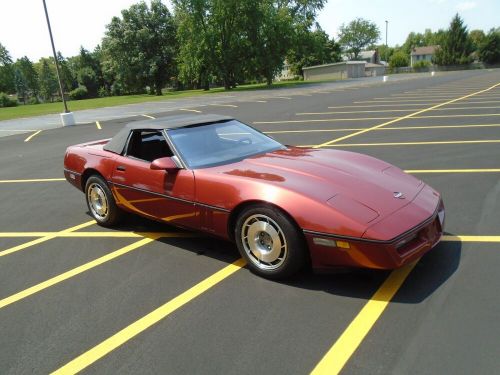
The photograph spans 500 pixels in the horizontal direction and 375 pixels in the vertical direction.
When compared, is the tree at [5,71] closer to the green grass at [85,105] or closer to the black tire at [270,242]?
the green grass at [85,105]

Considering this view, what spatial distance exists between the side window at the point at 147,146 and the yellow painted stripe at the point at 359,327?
2450mm

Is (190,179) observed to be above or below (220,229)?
above

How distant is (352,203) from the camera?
3246mm

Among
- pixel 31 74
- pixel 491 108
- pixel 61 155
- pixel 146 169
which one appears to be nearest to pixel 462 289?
pixel 146 169

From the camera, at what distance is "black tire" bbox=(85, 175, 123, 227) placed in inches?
195

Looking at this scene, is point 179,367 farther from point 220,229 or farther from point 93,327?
point 220,229

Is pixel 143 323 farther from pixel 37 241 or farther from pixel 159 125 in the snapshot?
pixel 37 241

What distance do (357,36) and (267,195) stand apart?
130879mm

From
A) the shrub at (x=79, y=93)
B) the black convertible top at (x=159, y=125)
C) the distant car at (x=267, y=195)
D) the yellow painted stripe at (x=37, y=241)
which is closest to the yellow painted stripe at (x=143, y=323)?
the distant car at (x=267, y=195)

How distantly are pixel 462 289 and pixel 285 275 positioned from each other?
131cm

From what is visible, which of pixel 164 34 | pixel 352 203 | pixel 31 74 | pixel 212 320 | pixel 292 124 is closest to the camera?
pixel 212 320

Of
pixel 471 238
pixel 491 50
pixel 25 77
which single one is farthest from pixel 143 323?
pixel 25 77

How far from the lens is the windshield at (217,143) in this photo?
165 inches

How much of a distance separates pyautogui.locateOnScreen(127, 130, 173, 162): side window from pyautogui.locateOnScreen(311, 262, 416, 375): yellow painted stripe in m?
2.45
